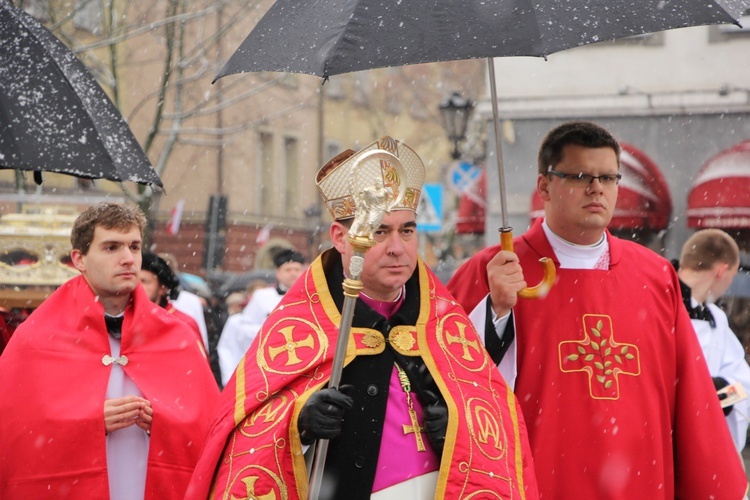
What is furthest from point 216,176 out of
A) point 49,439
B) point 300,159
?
point 49,439

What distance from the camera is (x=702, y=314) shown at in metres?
7.03

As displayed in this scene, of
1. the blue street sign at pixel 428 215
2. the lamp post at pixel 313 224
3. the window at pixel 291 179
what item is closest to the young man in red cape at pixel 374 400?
the blue street sign at pixel 428 215

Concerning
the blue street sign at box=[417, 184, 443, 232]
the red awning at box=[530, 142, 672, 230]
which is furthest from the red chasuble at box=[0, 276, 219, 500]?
the red awning at box=[530, 142, 672, 230]

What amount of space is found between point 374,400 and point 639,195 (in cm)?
1439

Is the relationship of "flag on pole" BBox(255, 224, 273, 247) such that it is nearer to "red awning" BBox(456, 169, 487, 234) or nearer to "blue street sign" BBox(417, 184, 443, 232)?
"red awning" BBox(456, 169, 487, 234)

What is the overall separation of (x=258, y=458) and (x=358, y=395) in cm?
38

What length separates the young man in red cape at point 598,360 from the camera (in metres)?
4.69

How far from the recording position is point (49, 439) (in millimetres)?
4824

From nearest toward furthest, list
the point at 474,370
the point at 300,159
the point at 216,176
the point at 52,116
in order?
the point at 474,370
the point at 52,116
the point at 216,176
the point at 300,159

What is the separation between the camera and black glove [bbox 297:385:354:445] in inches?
145

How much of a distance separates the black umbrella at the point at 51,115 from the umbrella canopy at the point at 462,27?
0.98 meters

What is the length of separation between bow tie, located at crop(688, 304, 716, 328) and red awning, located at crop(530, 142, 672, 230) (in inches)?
415

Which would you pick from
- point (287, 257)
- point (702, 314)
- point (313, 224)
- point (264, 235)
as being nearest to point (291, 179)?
point (313, 224)

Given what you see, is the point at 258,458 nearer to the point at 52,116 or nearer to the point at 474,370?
the point at 474,370
